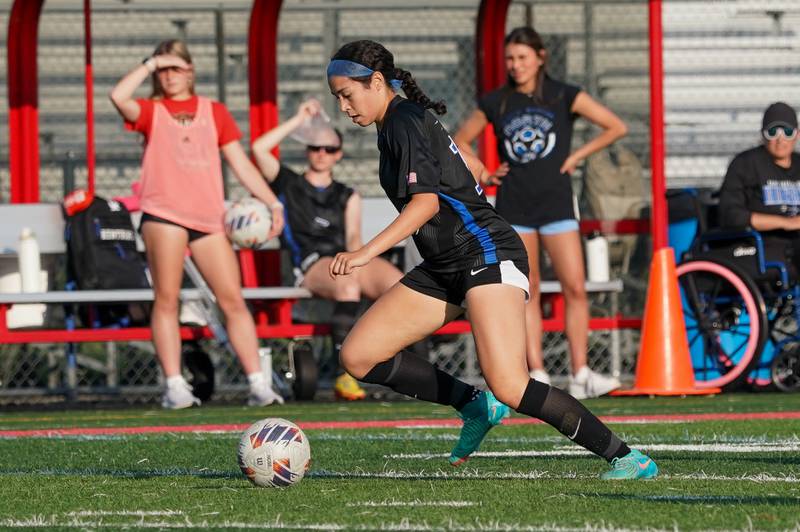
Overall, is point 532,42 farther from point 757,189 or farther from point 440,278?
point 440,278

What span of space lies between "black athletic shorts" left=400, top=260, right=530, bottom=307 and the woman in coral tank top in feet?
15.0

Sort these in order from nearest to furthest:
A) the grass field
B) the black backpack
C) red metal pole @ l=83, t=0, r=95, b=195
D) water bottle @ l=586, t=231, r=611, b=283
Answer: the grass field, the black backpack, water bottle @ l=586, t=231, r=611, b=283, red metal pole @ l=83, t=0, r=95, b=195

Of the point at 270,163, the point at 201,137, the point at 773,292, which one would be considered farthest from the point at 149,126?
the point at 773,292

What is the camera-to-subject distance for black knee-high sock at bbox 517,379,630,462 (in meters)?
5.39

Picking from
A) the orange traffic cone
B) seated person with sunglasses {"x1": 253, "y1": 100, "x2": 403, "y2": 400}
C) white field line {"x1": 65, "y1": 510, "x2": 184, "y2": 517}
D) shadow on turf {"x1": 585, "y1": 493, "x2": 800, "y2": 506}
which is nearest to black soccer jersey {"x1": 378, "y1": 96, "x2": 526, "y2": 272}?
shadow on turf {"x1": 585, "y1": 493, "x2": 800, "y2": 506}

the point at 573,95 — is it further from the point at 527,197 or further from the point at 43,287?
the point at 43,287

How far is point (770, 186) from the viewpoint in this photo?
11422mm

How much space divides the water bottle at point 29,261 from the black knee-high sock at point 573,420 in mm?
6856

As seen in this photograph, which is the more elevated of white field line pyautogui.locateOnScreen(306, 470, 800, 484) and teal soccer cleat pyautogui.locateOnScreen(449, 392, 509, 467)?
teal soccer cleat pyautogui.locateOnScreen(449, 392, 509, 467)

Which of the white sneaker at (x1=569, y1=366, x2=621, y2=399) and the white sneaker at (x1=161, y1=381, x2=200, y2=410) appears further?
the white sneaker at (x1=569, y1=366, x2=621, y2=399)

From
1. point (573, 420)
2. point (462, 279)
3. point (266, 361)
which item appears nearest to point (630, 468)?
point (573, 420)

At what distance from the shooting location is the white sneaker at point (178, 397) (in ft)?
34.5

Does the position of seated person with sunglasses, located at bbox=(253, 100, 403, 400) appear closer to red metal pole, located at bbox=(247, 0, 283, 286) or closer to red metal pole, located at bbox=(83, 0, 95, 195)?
red metal pole, located at bbox=(247, 0, 283, 286)

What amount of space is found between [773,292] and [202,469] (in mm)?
6199
